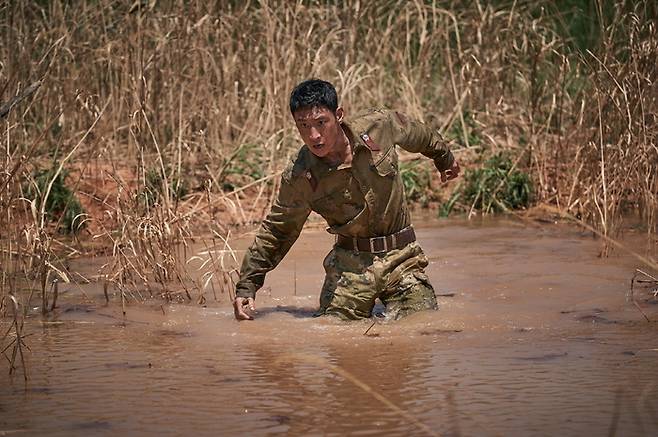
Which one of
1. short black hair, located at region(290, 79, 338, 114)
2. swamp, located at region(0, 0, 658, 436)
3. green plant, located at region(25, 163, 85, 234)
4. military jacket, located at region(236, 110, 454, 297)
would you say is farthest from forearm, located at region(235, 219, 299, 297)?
green plant, located at region(25, 163, 85, 234)

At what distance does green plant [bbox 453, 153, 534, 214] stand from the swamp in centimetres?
2

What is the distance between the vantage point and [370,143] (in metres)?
5.86

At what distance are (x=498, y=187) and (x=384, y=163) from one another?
354 centimetres

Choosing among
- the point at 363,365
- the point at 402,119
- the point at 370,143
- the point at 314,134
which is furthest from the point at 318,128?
the point at 363,365

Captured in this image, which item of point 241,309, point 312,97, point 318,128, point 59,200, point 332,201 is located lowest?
point 241,309

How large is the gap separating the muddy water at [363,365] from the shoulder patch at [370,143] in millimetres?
814

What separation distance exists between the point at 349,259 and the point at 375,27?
16.4 feet

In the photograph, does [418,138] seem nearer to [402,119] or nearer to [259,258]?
[402,119]

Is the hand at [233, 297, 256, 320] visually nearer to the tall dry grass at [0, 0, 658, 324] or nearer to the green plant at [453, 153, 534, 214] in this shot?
the tall dry grass at [0, 0, 658, 324]

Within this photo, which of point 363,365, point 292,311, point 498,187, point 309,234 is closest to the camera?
point 363,365

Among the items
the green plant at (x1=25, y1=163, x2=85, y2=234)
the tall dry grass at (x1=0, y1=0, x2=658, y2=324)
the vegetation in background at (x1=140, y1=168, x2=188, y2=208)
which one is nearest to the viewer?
the vegetation in background at (x1=140, y1=168, x2=188, y2=208)

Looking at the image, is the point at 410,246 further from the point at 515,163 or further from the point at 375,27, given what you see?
the point at 375,27

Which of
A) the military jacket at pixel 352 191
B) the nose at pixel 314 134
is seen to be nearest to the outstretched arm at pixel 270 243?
the military jacket at pixel 352 191

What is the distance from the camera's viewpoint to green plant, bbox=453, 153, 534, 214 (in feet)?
30.3
